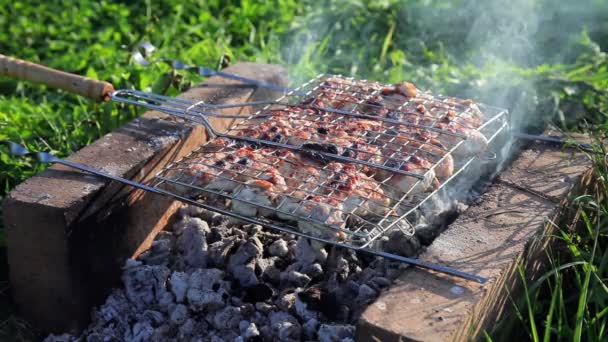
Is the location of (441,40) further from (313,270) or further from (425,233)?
(313,270)

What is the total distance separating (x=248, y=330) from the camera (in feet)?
9.67

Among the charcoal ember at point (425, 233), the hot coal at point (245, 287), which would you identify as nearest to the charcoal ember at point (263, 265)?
the hot coal at point (245, 287)

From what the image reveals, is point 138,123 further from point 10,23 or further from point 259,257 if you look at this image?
point 10,23

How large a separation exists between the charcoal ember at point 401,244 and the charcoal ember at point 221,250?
742mm

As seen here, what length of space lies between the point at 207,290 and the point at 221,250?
0.92 ft

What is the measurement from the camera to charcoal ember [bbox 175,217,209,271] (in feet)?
11.0

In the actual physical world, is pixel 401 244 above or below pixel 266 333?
above

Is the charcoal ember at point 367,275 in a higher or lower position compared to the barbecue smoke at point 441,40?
lower

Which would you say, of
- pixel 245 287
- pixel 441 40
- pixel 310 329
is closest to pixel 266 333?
pixel 310 329

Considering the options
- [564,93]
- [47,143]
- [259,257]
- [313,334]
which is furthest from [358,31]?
[313,334]

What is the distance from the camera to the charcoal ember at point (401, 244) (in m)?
3.22

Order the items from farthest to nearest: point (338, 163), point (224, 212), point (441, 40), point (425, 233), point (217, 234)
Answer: point (441, 40), point (217, 234), point (425, 233), point (338, 163), point (224, 212)

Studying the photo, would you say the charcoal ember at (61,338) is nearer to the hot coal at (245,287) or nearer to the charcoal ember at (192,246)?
the hot coal at (245,287)

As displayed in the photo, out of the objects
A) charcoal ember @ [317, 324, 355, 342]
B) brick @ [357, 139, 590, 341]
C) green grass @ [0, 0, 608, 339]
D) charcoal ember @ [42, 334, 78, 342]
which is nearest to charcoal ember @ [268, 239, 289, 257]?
charcoal ember @ [317, 324, 355, 342]
